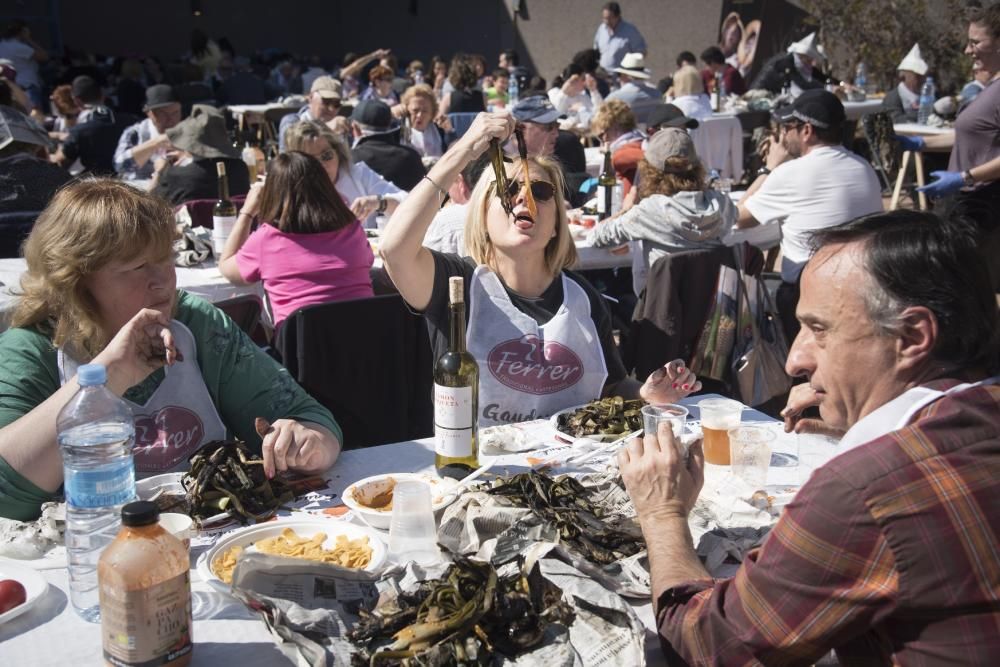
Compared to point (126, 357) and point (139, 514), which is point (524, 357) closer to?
point (126, 357)

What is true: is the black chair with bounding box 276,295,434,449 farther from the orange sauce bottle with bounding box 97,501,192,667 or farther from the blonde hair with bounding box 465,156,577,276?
the orange sauce bottle with bounding box 97,501,192,667

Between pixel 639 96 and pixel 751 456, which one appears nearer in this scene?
pixel 751 456

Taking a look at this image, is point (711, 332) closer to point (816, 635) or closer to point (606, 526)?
point (606, 526)

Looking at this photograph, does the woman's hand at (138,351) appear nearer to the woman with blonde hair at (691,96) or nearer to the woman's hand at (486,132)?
the woman's hand at (486,132)

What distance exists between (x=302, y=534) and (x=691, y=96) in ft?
33.6

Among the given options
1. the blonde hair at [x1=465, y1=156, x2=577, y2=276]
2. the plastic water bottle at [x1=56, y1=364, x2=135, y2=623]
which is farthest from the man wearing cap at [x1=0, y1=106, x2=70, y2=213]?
the plastic water bottle at [x1=56, y1=364, x2=135, y2=623]

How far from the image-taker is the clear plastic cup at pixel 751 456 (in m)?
2.31

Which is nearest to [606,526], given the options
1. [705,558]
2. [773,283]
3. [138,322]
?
[705,558]

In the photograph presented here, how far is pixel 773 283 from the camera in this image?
5.75 m

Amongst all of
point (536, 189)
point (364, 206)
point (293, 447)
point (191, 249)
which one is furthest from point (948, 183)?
point (293, 447)

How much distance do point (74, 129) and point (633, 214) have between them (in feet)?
22.5

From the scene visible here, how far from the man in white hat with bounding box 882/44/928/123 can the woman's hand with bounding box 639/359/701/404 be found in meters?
10.8

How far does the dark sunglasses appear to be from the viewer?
10.5 ft

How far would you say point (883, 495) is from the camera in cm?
133
